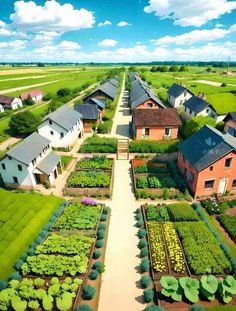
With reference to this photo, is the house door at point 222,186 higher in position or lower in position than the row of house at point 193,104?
lower

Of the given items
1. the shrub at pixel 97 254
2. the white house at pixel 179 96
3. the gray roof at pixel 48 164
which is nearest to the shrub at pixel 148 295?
the shrub at pixel 97 254

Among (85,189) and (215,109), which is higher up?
(215,109)

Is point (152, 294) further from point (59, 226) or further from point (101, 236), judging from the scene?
point (59, 226)

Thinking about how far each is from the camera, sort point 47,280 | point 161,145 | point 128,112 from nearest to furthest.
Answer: point 47,280, point 161,145, point 128,112

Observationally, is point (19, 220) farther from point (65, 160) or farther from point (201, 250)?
A: point (201, 250)

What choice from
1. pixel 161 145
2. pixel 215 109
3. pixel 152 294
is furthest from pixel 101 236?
pixel 215 109

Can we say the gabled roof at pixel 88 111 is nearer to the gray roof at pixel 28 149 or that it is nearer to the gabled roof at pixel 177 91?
the gray roof at pixel 28 149

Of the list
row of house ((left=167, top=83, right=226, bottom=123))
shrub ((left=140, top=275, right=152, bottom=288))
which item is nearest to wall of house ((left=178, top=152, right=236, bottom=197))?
shrub ((left=140, top=275, right=152, bottom=288))
